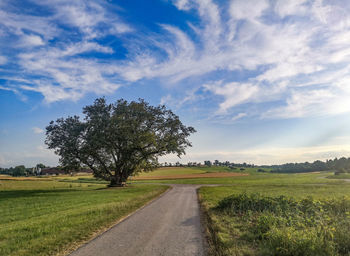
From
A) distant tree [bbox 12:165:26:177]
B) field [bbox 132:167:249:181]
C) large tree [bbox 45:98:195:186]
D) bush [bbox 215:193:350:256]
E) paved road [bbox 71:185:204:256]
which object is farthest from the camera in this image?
distant tree [bbox 12:165:26:177]

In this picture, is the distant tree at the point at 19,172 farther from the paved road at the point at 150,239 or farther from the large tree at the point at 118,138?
the paved road at the point at 150,239

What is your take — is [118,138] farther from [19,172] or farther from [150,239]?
[19,172]

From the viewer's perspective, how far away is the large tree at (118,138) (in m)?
38.8

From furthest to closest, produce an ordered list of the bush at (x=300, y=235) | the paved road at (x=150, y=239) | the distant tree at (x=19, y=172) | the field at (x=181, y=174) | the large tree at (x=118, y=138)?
the distant tree at (x=19, y=172) → the field at (x=181, y=174) → the large tree at (x=118, y=138) → the paved road at (x=150, y=239) → the bush at (x=300, y=235)

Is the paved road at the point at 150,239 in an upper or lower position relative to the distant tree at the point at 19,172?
upper

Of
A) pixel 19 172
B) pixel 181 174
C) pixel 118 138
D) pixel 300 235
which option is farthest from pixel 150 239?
pixel 19 172

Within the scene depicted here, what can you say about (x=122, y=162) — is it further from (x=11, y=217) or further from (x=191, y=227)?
(x=191, y=227)

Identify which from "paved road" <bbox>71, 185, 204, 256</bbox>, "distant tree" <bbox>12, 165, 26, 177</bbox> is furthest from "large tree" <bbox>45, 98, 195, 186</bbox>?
"distant tree" <bbox>12, 165, 26, 177</bbox>

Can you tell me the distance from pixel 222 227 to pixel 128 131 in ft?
102

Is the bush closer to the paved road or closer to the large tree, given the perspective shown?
the paved road

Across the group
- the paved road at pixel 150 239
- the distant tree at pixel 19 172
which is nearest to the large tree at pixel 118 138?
the paved road at pixel 150 239

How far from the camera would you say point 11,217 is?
1462cm

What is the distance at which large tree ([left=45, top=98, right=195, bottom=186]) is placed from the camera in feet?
127

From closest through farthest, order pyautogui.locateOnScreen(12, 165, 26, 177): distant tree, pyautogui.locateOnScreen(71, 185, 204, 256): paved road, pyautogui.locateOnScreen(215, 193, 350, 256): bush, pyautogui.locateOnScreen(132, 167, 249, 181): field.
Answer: pyautogui.locateOnScreen(215, 193, 350, 256): bush
pyautogui.locateOnScreen(71, 185, 204, 256): paved road
pyautogui.locateOnScreen(132, 167, 249, 181): field
pyautogui.locateOnScreen(12, 165, 26, 177): distant tree
